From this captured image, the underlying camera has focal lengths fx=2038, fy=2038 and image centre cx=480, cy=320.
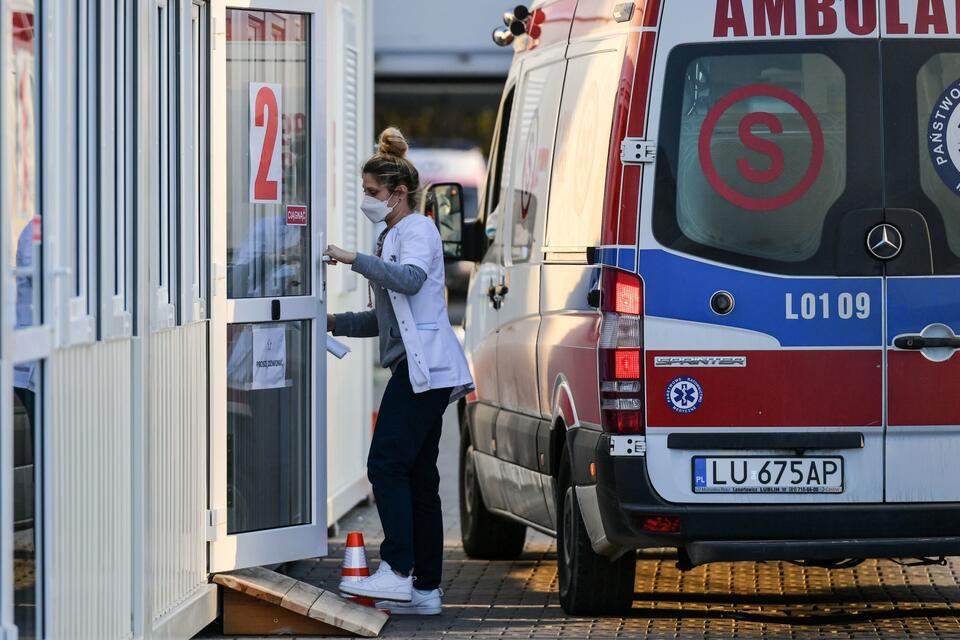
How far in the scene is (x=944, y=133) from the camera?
7.16 m

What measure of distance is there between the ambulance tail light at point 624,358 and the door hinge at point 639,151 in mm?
392

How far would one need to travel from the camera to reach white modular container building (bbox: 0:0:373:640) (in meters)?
5.52

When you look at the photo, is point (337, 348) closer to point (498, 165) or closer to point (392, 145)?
point (392, 145)

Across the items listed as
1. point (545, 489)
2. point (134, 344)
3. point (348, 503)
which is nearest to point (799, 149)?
point (545, 489)

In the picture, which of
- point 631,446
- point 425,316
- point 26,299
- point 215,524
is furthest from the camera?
point 425,316

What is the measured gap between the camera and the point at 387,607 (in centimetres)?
803

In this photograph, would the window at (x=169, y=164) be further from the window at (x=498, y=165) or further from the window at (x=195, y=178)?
the window at (x=498, y=165)

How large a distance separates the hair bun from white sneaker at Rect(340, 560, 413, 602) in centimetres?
164

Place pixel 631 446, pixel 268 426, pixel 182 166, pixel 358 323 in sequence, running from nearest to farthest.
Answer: pixel 631 446 < pixel 182 166 < pixel 268 426 < pixel 358 323

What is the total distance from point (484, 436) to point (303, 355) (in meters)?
1.58

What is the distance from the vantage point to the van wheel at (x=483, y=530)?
32.3ft

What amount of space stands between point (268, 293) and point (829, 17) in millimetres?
2416

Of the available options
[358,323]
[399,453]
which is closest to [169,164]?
[358,323]

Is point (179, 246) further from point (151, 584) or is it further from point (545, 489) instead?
point (545, 489)
